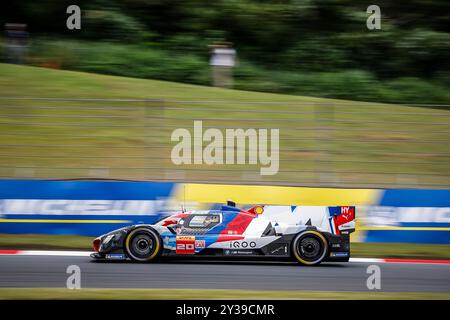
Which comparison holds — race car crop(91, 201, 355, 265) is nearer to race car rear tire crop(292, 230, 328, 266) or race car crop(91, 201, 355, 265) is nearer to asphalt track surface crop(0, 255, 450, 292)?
race car rear tire crop(292, 230, 328, 266)

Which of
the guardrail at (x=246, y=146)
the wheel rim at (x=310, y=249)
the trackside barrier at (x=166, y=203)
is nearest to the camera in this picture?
the wheel rim at (x=310, y=249)

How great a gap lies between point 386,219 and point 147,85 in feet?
23.8

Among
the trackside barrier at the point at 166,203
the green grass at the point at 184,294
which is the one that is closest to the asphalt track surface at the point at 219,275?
the green grass at the point at 184,294

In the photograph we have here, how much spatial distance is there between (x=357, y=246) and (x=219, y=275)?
2.60 metres

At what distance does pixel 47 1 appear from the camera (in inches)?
758

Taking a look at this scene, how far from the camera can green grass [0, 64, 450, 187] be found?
11008 millimetres

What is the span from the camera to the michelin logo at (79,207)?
32.6ft

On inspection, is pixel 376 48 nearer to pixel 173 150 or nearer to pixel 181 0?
pixel 181 0

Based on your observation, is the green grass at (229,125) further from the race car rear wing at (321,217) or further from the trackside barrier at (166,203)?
the race car rear wing at (321,217)

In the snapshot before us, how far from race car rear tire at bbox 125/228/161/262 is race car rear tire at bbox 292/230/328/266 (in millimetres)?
1756

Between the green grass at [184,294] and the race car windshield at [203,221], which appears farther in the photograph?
the race car windshield at [203,221]

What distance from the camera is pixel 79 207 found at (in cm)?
998

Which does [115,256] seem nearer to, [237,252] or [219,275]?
[219,275]

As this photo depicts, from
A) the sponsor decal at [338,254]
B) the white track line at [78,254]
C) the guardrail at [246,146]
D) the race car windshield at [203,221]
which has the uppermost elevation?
the guardrail at [246,146]
